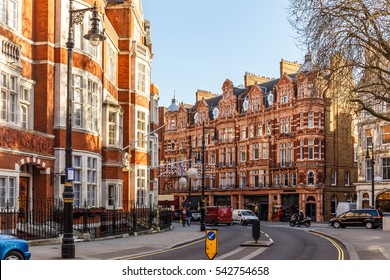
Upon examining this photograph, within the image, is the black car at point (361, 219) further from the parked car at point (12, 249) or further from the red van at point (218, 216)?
the parked car at point (12, 249)

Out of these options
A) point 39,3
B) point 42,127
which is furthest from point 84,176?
point 39,3

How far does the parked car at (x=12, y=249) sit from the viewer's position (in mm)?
14750

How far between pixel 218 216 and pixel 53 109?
28330 mm

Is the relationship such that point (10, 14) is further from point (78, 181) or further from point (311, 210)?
point (311, 210)

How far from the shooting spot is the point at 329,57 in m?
23.6

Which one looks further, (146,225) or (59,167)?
(146,225)

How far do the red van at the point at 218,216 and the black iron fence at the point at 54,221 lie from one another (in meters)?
18.2

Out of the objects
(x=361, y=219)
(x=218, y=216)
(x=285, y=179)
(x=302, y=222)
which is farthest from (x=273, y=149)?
(x=361, y=219)

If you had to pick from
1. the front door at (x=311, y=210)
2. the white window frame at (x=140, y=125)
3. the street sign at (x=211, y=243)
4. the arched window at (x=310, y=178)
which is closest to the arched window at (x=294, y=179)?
the arched window at (x=310, y=178)

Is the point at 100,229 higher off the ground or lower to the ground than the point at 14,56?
lower

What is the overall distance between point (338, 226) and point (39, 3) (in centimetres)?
3123

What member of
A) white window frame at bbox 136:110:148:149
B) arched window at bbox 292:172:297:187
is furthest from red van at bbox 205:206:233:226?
arched window at bbox 292:172:297:187

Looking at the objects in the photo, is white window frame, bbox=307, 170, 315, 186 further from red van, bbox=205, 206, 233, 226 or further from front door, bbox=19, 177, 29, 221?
front door, bbox=19, 177, 29, 221
